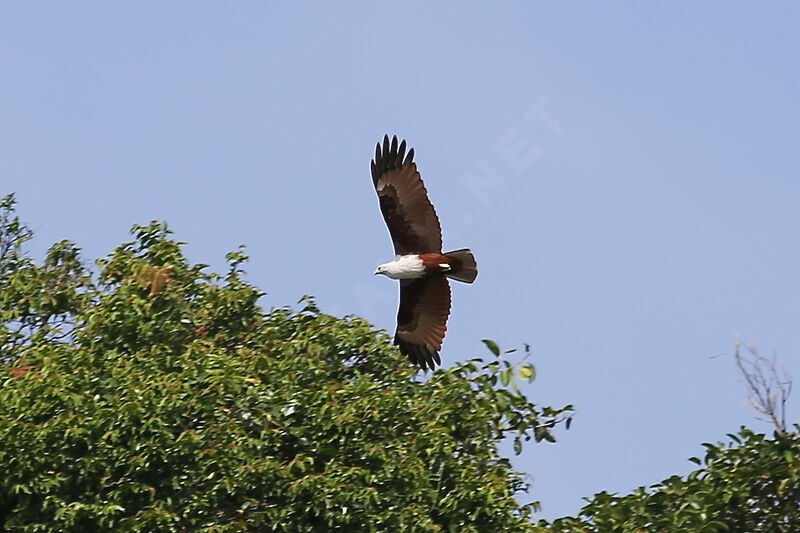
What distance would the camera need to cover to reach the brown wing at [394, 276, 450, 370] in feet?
39.7

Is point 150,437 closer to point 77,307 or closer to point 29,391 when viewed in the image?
point 29,391

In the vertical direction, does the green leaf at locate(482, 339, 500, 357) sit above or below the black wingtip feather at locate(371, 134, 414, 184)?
below

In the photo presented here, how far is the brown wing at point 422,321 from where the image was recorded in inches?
476

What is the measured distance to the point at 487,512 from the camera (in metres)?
10.0

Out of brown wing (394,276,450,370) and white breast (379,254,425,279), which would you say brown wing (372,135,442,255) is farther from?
brown wing (394,276,450,370)

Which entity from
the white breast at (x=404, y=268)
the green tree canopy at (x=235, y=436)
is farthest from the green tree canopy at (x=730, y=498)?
the white breast at (x=404, y=268)

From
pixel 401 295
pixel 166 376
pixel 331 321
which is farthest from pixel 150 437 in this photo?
pixel 401 295

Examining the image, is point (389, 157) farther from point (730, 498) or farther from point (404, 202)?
point (730, 498)

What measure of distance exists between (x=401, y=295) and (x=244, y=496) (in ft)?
9.69

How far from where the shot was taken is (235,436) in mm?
9750

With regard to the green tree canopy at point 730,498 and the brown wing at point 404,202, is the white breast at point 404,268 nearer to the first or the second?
the brown wing at point 404,202

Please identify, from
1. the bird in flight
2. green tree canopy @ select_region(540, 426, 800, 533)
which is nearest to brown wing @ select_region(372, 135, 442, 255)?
the bird in flight

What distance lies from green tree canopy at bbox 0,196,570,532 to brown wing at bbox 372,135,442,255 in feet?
2.92

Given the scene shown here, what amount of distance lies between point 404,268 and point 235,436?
2479 mm
